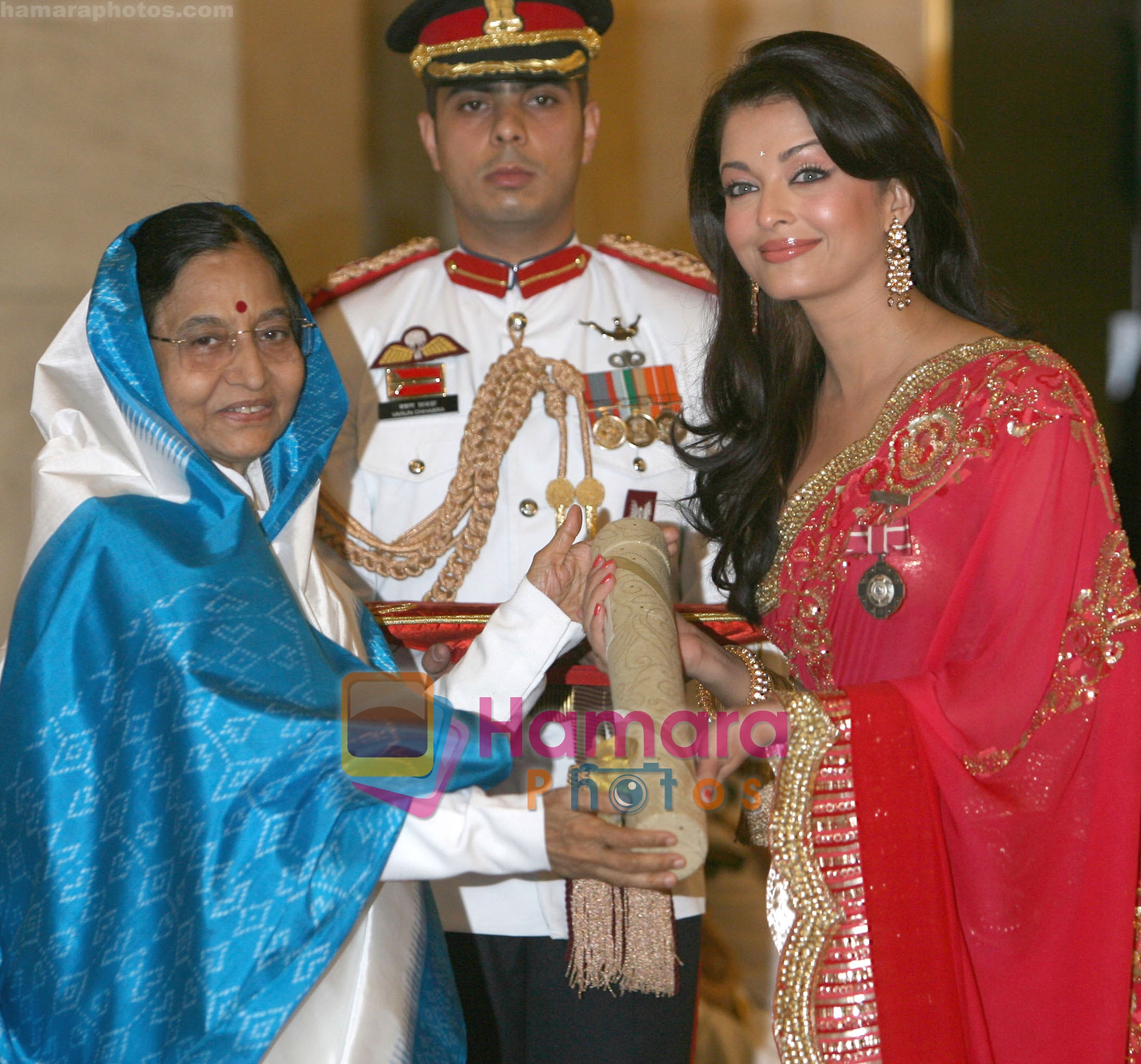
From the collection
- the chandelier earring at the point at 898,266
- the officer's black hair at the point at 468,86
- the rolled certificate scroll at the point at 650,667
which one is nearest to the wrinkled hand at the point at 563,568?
the rolled certificate scroll at the point at 650,667

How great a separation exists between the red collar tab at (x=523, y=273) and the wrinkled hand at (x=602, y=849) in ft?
4.46

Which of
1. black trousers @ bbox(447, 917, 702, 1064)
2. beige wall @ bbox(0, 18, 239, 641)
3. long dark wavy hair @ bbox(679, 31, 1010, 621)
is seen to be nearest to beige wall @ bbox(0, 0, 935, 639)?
beige wall @ bbox(0, 18, 239, 641)

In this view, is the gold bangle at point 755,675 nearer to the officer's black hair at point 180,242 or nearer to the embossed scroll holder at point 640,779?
the embossed scroll holder at point 640,779

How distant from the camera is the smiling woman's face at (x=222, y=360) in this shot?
1959mm

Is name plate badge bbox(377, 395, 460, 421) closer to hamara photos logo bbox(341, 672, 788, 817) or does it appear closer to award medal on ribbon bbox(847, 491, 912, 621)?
hamara photos logo bbox(341, 672, 788, 817)

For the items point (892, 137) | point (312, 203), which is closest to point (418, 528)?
point (892, 137)

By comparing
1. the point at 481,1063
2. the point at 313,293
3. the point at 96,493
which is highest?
the point at 313,293

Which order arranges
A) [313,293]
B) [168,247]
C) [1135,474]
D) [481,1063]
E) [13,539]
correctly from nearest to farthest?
1. [168,247]
2. [481,1063]
3. [313,293]
4. [13,539]
5. [1135,474]

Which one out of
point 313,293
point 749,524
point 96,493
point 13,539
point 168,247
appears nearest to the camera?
point 96,493

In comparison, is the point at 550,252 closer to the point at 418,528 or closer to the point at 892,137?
the point at 418,528

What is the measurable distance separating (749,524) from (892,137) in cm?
65

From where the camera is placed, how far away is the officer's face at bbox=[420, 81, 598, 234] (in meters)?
2.77

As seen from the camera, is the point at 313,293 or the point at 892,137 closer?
the point at 892,137

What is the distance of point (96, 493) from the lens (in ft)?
5.98
